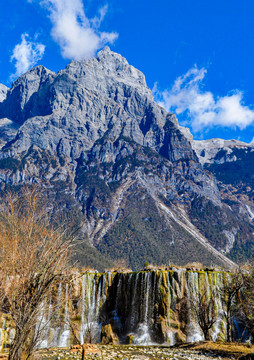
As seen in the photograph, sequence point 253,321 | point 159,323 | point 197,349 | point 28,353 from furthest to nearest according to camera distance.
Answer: point 159,323 < point 197,349 < point 253,321 < point 28,353

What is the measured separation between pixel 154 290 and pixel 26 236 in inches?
1594

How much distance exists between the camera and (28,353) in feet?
35.6

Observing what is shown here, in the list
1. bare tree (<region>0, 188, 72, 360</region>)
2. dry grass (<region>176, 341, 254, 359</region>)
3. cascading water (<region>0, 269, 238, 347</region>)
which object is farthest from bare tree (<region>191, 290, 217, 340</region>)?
bare tree (<region>0, 188, 72, 360</region>)

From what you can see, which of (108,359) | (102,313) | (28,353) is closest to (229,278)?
(102,313)

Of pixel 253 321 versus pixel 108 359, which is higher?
pixel 253 321

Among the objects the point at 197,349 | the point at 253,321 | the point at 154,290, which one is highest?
the point at 154,290

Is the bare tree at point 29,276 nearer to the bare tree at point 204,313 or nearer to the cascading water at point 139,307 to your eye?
the bare tree at point 204,313

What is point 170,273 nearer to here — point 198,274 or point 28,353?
point 198,274

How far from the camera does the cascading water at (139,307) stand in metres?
44.0

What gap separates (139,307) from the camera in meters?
48.1

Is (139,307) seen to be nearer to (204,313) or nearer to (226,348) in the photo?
(204,313)

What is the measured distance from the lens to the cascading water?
44.0 meters

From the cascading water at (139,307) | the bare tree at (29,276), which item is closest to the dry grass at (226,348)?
the cascading water at (139,307)

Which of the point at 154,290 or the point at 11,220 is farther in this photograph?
the point at 154,290
